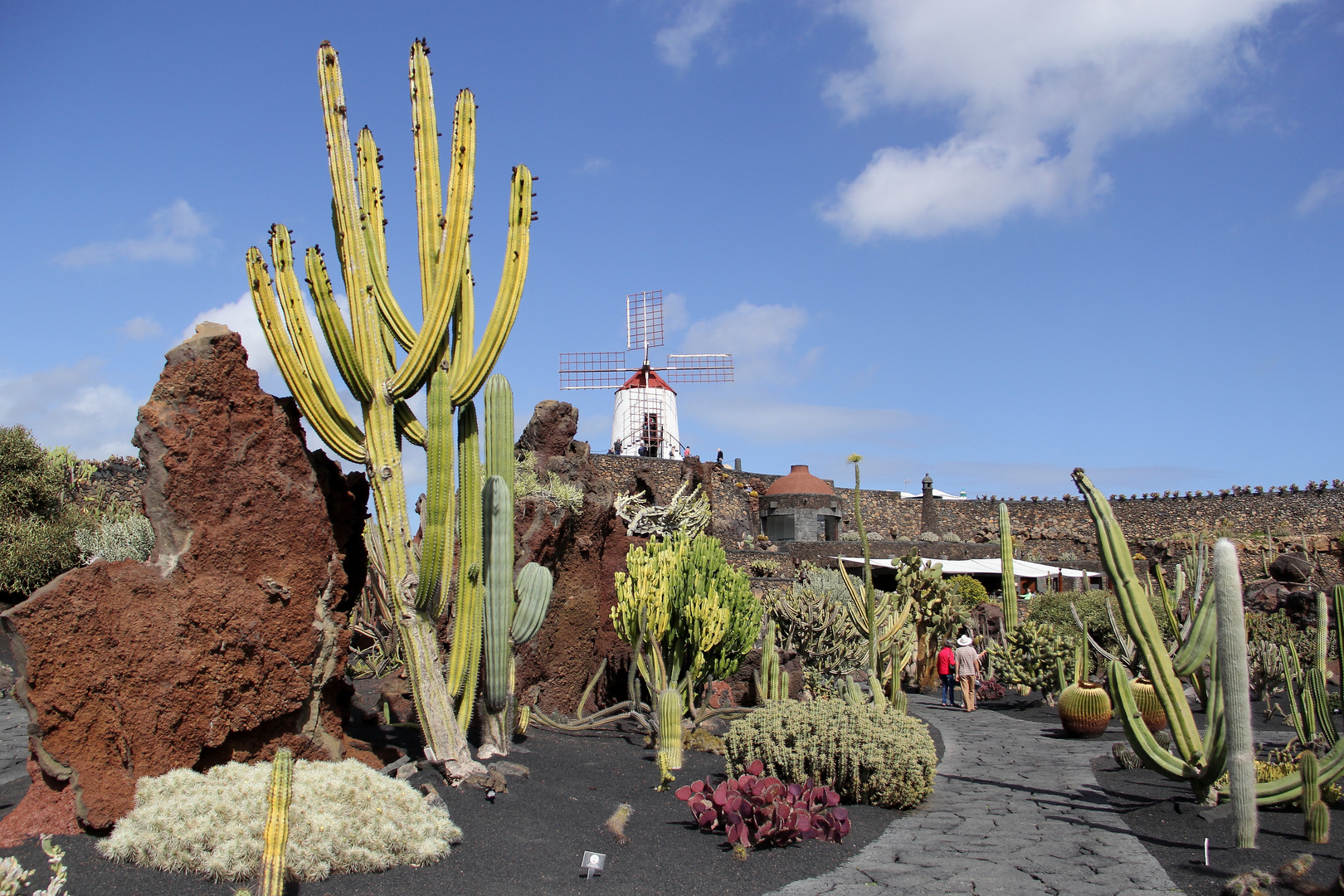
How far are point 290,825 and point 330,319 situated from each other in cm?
311

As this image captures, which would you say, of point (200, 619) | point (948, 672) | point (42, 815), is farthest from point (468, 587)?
point (948, 672)

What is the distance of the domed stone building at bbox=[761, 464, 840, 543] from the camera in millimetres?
28875

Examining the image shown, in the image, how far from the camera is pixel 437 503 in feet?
19.7

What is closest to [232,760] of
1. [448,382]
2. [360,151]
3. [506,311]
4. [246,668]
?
[246,668]

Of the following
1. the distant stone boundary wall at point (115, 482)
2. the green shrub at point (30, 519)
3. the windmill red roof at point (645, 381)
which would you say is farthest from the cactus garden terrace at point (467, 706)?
the windmill red roof at point (645, 381)

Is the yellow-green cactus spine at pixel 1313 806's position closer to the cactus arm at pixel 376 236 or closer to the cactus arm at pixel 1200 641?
the cactus arm at pixel 1200 641

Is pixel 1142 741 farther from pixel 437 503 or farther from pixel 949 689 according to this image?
pixel 949 689

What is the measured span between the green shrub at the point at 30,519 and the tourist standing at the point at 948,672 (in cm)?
1261

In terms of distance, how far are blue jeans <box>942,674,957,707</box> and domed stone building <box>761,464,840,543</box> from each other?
1570 centimetres

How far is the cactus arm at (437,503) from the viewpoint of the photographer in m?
5.92

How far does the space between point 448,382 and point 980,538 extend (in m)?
32.8

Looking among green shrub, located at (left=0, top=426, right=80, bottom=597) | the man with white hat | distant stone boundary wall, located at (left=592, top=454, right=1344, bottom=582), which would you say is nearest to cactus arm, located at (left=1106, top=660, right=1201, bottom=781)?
the man with white hat

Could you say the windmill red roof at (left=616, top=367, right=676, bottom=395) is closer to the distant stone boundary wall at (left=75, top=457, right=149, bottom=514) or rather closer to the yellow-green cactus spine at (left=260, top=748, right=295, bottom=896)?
the distant stone boundary wall at (left=75, top=457, right=149, bottom=514)

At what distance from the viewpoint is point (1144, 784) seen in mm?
6871
